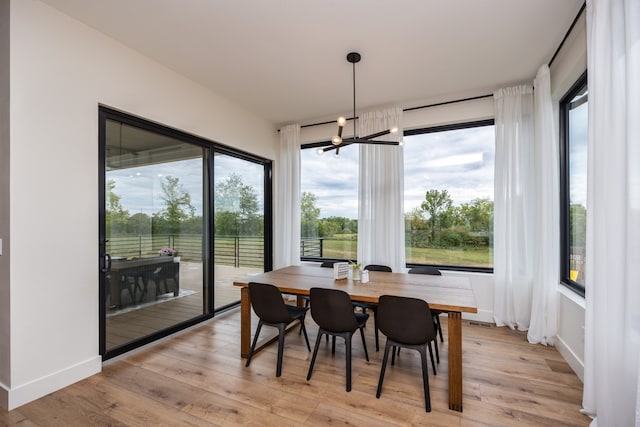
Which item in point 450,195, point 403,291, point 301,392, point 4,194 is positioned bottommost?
point 301,392

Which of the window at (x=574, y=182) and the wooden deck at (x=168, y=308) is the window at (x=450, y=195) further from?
the wooden deck at (x=168, y=308)

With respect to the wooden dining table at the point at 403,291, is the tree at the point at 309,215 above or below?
above

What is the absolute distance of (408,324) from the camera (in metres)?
2.11

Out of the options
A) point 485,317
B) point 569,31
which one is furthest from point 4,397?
point 569,31

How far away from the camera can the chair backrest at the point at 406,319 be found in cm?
205

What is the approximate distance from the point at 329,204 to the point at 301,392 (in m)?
3.14

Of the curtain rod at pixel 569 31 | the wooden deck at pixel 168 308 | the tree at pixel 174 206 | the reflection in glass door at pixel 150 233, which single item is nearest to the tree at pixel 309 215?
the wooden deck at pixel 168 308

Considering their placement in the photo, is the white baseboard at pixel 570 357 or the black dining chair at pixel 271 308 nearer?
the white baseboard at pixel 570 357

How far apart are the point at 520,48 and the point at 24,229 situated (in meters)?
4.58

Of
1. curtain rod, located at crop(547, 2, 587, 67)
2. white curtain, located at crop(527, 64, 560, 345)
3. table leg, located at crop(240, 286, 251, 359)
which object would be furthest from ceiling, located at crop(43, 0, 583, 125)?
table leg, located at crop(240, 286, 251, 359)

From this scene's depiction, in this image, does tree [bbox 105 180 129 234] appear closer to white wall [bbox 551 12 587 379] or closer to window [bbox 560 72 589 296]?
white wall [bbox 551 12 587 379]

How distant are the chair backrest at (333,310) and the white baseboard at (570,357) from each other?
6.39ft

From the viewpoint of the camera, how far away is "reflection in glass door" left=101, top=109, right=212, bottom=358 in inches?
110

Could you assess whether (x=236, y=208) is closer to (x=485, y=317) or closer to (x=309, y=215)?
(x=309, y=215)
